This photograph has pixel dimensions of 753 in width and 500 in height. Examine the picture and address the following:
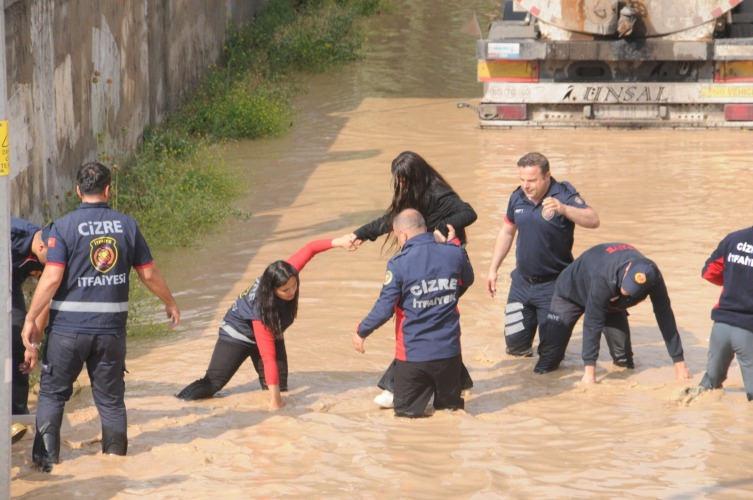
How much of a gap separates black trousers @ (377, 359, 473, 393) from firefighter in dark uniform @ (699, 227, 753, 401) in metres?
1.48

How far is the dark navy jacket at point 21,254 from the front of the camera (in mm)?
8133

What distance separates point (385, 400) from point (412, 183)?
1324 mm

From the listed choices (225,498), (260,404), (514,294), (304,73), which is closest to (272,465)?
(225,498)

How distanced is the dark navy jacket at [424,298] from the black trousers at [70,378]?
1477 millimetres

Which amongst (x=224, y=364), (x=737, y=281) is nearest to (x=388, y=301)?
(x=224, y=364)

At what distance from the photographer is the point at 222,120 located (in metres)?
16.2

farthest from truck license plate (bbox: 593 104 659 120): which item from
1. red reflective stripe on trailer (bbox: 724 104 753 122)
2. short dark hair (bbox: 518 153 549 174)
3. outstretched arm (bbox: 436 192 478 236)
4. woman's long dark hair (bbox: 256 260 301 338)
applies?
woman's long dark hair (bbox: 256 260 301 338)

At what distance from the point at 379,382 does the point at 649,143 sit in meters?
7.73

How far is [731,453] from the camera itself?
25.7ft

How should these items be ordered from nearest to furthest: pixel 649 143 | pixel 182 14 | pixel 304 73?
pixel 649 143, pixel 182 14, pixel 304 73

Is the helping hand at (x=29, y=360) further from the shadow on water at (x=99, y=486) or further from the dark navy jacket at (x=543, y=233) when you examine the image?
the dark navy jacket at (x=543, y=233)

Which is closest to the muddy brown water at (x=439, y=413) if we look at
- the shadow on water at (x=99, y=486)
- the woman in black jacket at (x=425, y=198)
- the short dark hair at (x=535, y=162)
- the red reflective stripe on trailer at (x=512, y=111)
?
the shadow on water at (x=99, y=486)

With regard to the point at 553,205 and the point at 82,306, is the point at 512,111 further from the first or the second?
the point at 82,306

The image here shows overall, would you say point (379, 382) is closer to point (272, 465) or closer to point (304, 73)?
point (272, 465)
